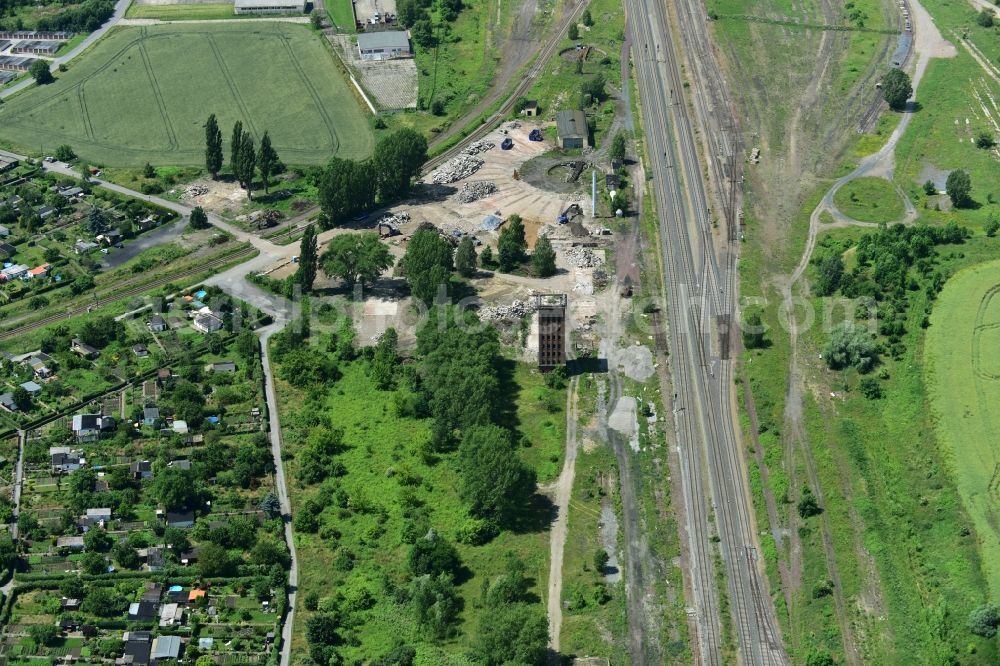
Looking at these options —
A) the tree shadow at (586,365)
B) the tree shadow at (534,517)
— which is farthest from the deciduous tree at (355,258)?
the tree shadow at (534,517)

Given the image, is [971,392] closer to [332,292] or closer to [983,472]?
[983,472]

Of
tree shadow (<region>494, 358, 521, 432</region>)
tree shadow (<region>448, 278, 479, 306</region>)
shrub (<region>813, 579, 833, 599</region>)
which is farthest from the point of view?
tree shadow (<region>448, 278, 479, 306</region>)

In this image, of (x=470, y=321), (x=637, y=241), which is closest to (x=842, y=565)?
(x=470, y=321)

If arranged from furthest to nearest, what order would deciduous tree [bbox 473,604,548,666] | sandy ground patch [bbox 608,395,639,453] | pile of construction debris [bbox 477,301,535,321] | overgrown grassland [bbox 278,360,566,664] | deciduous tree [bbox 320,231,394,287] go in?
deciduous tree [bbox 320,231,394,287] < pile of construction debris [bbox 477,301,535,321] < sandy ground patch [bbox 608,395,639,453] < overgrown grassland [bbox 278,360,566,664] < deciduous tree [bbox 473,604,548,666]

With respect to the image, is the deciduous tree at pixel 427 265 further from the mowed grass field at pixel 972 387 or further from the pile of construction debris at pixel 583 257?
the mowed grass field at pixel 972 387

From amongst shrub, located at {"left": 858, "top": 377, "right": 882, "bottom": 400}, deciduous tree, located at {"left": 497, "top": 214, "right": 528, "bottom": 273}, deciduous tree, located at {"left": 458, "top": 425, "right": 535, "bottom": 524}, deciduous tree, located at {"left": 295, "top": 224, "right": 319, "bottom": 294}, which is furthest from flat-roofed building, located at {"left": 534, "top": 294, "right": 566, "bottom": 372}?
shrub, located at {"left": 858, "top": 377, "right": 882, "bottom": 400}

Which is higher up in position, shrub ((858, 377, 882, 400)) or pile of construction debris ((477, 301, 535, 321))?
shrub ((858, 377, 882, 400))

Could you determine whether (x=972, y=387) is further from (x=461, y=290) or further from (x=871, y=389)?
(x=461, y=290)

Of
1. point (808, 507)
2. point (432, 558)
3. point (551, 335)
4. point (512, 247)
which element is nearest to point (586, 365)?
point (551, 335)

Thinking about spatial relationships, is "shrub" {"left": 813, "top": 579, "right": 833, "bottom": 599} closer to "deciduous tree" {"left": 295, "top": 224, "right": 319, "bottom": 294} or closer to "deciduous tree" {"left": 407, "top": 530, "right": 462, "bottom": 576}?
"deciduous tree" {"left": 407, "top": 530, "right": 462, "bottom": 576}
